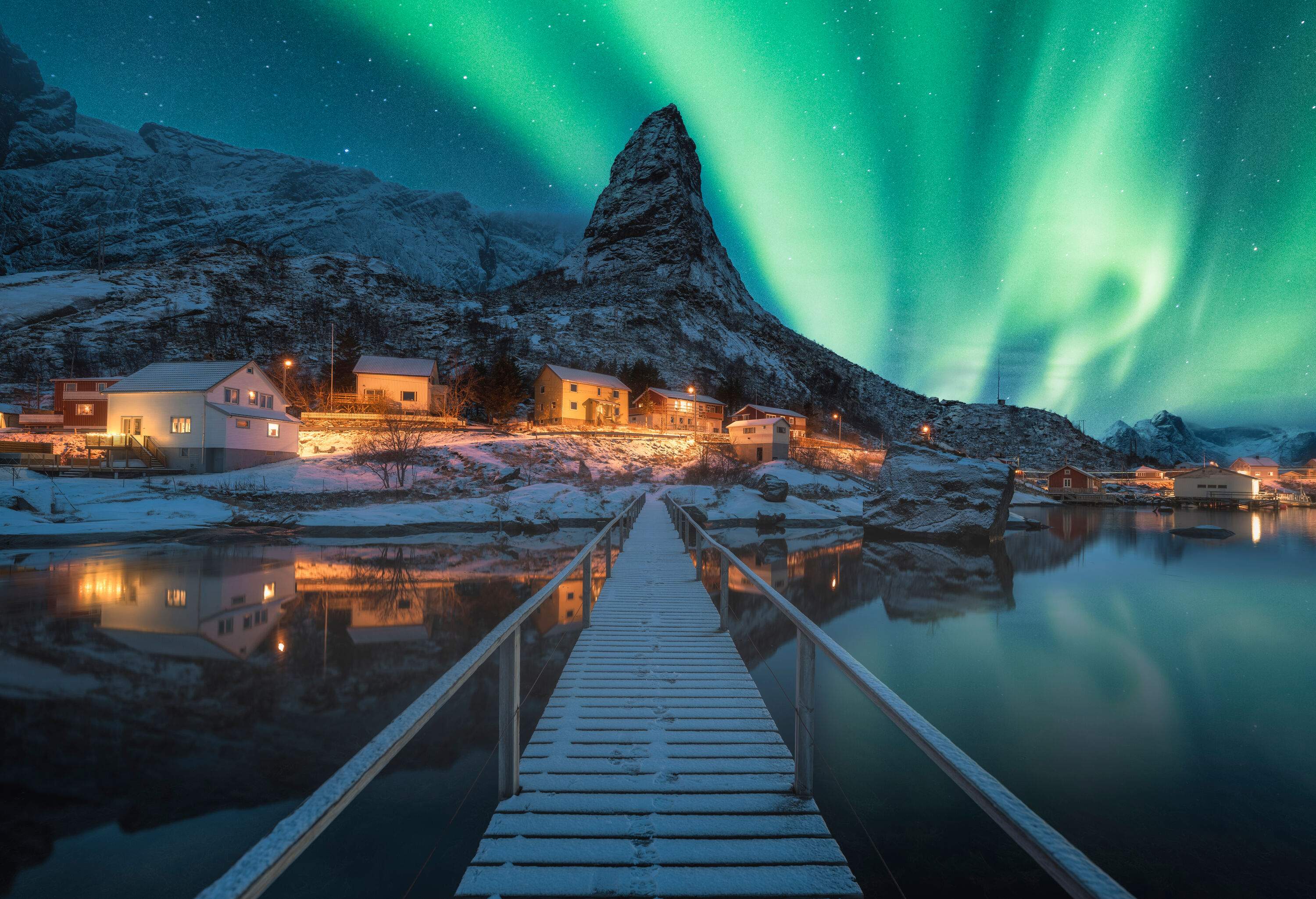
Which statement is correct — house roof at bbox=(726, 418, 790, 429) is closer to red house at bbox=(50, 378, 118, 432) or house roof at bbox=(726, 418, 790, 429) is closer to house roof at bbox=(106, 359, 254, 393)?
house roof at bbox=(106, 359, 254, 393)

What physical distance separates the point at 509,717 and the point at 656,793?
1.36 meters

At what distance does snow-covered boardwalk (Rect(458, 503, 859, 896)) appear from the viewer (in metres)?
3.42

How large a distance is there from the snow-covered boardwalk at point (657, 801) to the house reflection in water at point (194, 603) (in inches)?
354

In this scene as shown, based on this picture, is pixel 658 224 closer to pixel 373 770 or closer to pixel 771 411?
pixel 771 411

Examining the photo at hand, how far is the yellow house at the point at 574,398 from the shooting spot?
56.5 m

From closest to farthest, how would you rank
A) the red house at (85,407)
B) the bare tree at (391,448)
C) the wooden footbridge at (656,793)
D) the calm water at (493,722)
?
the wooden footbridge at (656,793) < the calm water at (493,722) < the bare tree at (391,448) < the red house at (85,407)

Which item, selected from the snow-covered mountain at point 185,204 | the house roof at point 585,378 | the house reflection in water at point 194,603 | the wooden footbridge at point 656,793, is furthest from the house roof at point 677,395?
the snow-covered mountain at point 185,204

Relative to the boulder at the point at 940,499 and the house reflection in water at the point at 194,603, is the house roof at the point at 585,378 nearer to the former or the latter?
the boulder at the point at 940,499

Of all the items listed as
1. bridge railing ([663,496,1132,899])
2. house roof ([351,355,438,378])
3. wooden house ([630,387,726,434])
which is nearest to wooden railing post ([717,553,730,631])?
bridge railing ([663,496,1132,899])

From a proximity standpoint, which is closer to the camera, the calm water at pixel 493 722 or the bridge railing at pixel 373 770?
the bridge railing at pixel 373 770

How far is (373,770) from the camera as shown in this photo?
2131 mm

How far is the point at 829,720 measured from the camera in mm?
8789

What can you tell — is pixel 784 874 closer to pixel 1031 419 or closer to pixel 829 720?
pixel 829 720

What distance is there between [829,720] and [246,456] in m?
40.3
